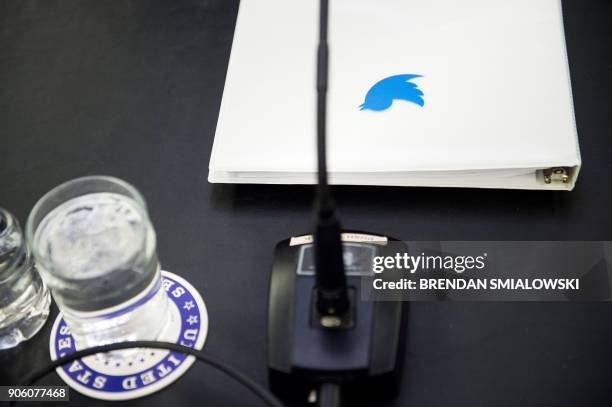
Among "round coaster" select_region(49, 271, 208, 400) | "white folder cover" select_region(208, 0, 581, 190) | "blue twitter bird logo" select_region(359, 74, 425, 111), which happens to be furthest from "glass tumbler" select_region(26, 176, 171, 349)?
"blue twitter bird logo" select_region(359, 74, 425, 111)

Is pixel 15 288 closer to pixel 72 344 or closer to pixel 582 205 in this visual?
pixel 72 344

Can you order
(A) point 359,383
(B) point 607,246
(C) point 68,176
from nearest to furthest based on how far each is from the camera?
(A) point 359,383 < (B) point 607,246 < (C) point 68,176

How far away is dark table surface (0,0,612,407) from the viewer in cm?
56

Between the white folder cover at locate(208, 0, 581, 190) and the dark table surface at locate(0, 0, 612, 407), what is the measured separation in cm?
3

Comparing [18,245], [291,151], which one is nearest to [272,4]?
[291,151]

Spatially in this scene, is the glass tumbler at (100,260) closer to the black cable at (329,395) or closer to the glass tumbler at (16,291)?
the glass tumbler at (16,291)

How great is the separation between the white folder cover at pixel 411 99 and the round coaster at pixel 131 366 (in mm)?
157

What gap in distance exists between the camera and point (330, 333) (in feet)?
1.69

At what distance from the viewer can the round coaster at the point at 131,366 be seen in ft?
1.83

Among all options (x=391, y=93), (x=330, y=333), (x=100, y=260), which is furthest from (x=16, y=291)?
(x=391, y=93)

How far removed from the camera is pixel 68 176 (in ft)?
2.40

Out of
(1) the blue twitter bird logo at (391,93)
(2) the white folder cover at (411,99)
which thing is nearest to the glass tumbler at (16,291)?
(2) the white folder cover at (411,99)

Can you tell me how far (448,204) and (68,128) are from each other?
416mm

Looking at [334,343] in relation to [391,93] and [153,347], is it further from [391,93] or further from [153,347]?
[391,93]
